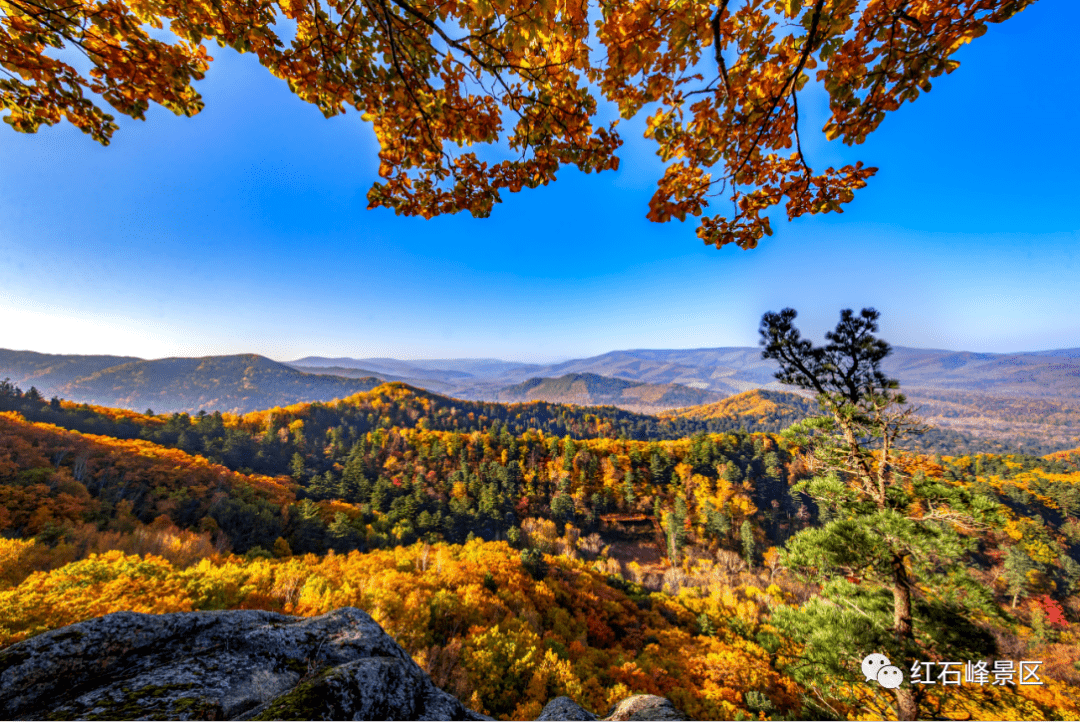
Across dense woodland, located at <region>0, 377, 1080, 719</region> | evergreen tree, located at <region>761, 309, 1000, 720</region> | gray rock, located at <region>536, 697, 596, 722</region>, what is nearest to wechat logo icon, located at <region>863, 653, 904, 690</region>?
evergreen tree, located at <region>761, 309, 1000, 720</region>

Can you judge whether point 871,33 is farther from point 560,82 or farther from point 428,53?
point 428,53

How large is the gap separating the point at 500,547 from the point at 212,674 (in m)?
36.0

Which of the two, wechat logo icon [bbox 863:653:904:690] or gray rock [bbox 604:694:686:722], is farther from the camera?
gray rock [bbox 604:694:686:722]

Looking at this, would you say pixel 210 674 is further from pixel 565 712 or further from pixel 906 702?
pixel 906 702

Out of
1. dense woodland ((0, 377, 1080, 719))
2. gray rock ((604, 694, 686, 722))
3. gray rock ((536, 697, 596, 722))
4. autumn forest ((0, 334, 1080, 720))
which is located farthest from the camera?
dense woodland ((0, 377, 1080, 719))

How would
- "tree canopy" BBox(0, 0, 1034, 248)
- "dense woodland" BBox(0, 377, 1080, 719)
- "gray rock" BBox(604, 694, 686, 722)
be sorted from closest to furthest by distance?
"tree canopy" BBox(0, 0, 1034, 248) → "gray rock" BBox(604, 694, 686, 722) → "dense woodland" BBox(0, 377, 1080, 719)

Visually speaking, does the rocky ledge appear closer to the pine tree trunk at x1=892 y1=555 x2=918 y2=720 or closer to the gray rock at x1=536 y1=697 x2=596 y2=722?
the gray rock at x1=536 y1=697 x2=596 y2=722

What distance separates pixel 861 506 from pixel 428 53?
1005 cm

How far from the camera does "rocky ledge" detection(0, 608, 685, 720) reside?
3.25m

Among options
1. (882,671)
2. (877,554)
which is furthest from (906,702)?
(877,554)

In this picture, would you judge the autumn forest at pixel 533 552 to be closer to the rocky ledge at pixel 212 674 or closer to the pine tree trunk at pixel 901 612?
the pine tree trunk at pixel 901 612

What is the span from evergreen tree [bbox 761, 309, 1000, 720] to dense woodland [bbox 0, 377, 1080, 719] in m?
0.52

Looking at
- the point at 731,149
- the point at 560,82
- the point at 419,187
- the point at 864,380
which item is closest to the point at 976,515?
the point at 864,380

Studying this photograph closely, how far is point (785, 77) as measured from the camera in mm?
2727
